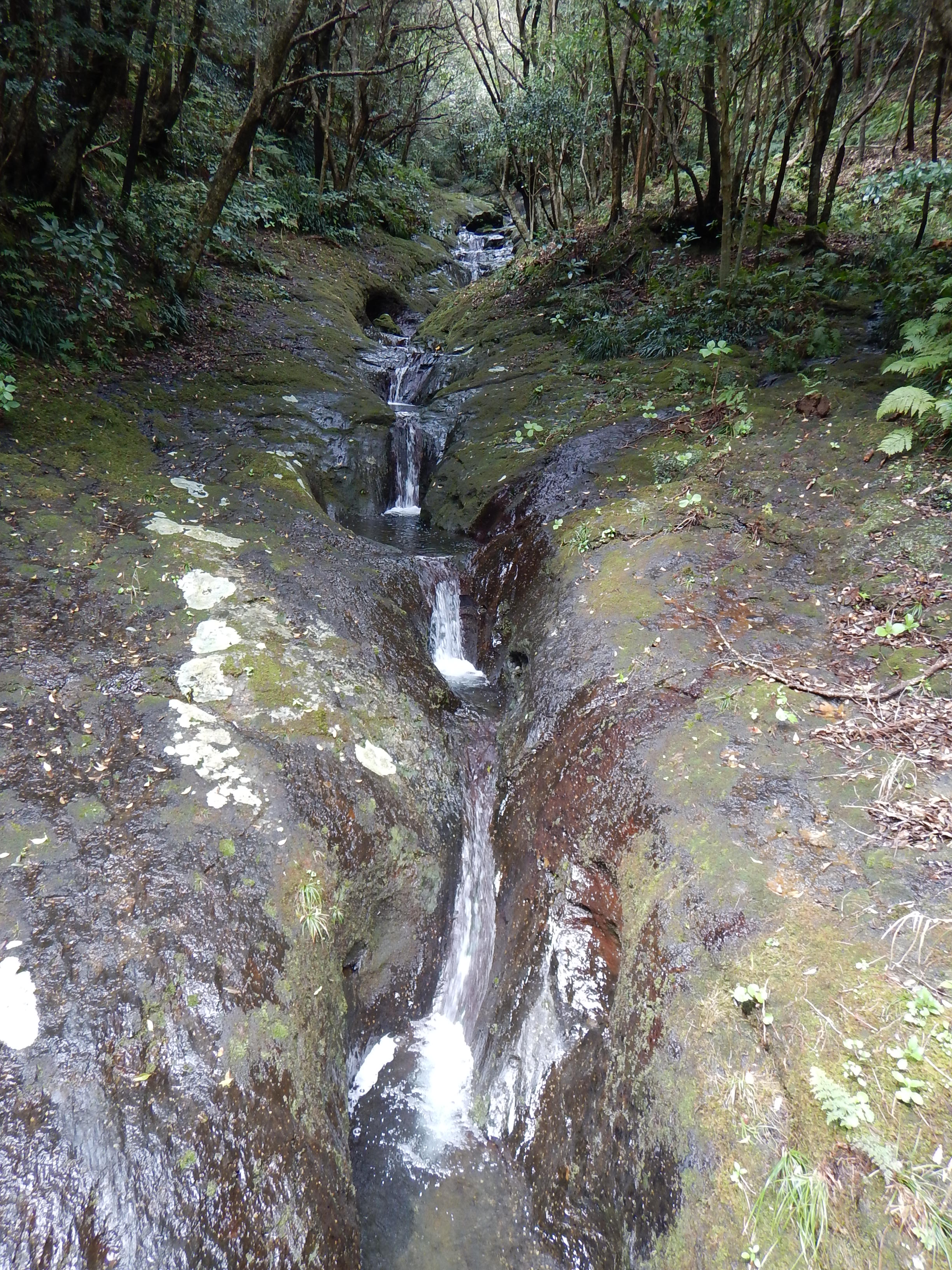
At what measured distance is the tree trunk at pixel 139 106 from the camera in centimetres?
927

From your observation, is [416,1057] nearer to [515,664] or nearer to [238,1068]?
[238,1068]

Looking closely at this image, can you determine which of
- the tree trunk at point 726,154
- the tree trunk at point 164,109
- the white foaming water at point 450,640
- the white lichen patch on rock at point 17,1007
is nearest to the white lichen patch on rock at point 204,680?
the white lichen patch on rock at point 17,1007

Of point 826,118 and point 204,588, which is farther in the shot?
point 826,118

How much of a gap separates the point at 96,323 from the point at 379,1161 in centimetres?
1061

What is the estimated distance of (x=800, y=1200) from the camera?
2676mm

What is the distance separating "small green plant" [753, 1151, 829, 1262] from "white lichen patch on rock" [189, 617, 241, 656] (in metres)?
4.97

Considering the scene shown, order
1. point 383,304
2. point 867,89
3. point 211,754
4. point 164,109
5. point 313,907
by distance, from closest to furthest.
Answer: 1. point 313,907
2. point 211,754
3. point 164,109
4. point 867,89
5. point 383,304

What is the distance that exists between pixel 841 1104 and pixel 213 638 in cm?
523

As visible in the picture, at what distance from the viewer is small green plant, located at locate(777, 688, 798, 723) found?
4.47m

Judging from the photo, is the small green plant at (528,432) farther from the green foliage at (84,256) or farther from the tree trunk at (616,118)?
the tree trunk at (616,118)

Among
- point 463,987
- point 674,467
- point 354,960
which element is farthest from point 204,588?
point 674,467

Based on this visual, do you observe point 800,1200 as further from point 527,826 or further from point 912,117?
point 912,117

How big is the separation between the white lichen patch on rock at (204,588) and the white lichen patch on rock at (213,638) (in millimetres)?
252

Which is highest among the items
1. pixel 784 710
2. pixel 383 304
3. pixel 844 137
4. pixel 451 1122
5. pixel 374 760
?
pixel 844 137
